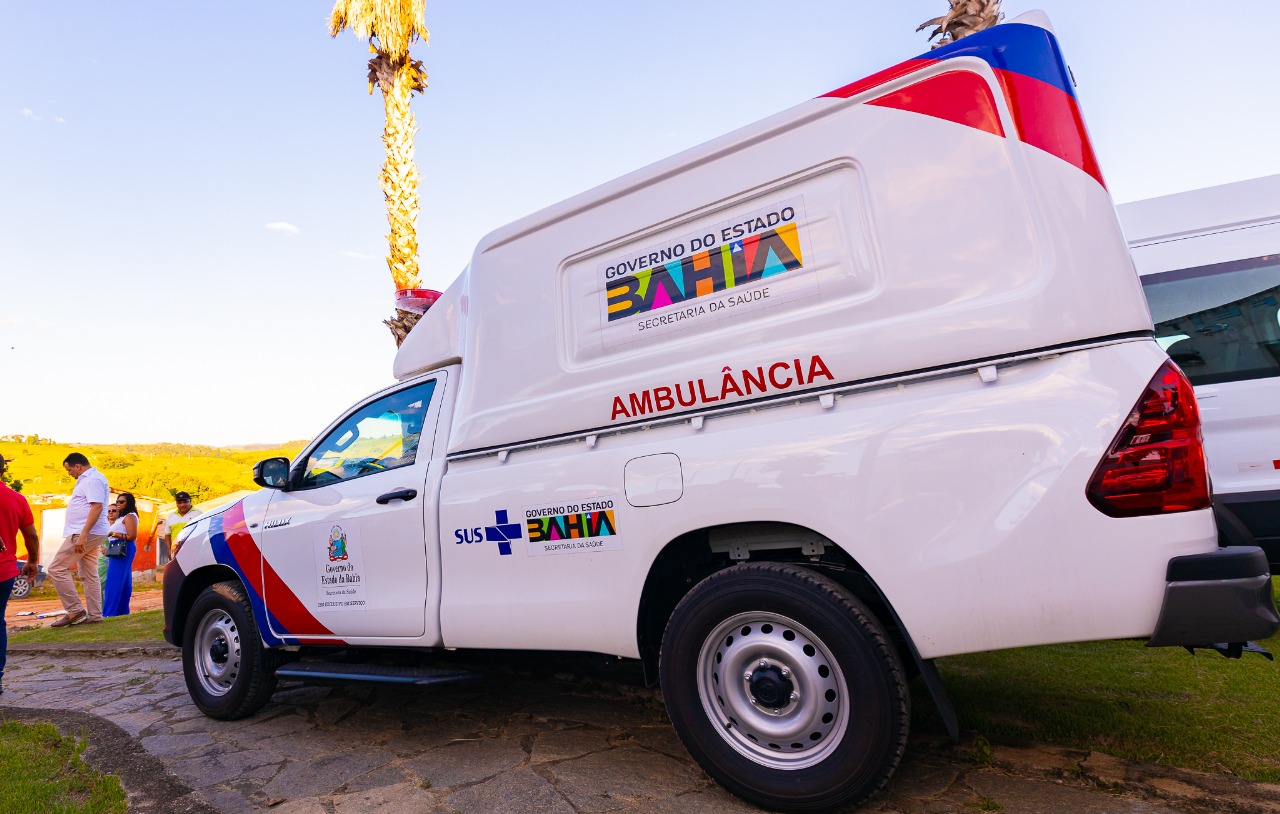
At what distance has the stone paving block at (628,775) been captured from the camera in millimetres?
2891

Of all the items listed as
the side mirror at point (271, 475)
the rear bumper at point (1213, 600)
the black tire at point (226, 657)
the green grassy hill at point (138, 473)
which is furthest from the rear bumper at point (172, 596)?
the green grassy hill at point (138, 473)

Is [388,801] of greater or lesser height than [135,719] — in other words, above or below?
below

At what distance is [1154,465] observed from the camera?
6.98ft

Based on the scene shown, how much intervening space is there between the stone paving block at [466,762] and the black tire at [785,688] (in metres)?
0.98

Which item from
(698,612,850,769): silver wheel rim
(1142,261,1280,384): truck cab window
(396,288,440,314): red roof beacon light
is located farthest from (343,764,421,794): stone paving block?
(1142,261,1280,384): truck cab window

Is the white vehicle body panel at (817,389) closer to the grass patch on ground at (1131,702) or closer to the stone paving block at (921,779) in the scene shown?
the stone paving block at (921,779)

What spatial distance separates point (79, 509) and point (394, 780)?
8.24 meters

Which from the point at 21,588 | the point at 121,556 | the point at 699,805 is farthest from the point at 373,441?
the point at 21,588

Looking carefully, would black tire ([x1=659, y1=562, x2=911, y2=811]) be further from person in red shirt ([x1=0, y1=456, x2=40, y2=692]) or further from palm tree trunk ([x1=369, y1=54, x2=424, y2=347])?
palm tree trunk ([x1=369, y1=54, x2=424, y2=347])

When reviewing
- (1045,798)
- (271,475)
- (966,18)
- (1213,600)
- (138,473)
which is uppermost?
(966,18)

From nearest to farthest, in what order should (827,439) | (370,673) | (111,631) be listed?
(827,439) < (370,673) < (111,631)

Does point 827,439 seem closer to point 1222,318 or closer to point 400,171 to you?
point 1222,318

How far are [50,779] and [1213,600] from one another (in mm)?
4633

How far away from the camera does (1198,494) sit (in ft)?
6.98
